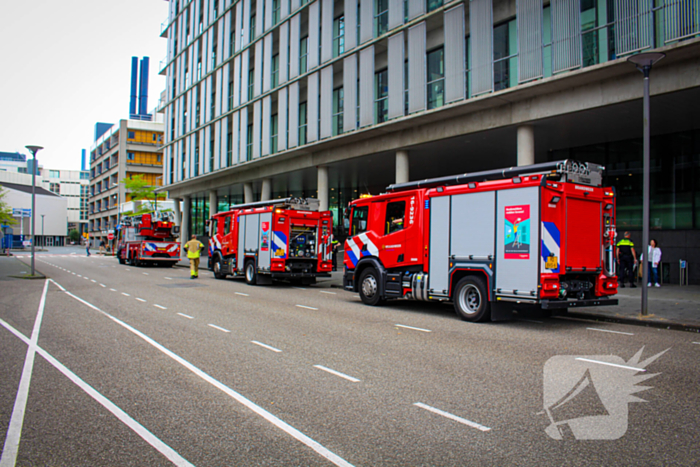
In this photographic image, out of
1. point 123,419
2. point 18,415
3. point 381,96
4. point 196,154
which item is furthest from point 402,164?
point 196,154

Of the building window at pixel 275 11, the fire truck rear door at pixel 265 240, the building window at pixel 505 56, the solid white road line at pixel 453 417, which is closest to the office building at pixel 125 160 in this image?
the building window at pixel 275 11

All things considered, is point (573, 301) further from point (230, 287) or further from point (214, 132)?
point (214, 132)

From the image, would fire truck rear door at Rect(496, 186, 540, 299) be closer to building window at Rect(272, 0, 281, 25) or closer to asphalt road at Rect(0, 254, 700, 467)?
asphalt road at Rect(0, 254, 700, 467)

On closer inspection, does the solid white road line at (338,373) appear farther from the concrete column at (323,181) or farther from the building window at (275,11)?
the building window at (275,11)

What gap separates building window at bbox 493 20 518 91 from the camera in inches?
688

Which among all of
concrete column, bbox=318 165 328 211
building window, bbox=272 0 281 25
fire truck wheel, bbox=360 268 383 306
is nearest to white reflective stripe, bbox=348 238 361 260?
fire truck wheel, bbox=360 268 383 306

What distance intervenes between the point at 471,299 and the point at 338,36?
1846 cm

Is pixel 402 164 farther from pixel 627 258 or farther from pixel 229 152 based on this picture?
pixel 229 152

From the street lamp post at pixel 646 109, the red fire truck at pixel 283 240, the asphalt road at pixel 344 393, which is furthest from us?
the red fire truck at pixel 283 240

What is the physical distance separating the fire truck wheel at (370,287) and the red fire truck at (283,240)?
567 cm

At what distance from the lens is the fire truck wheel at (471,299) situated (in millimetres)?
10359

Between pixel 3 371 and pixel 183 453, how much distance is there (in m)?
3.83

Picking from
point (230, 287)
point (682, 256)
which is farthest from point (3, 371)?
point (682, 256)

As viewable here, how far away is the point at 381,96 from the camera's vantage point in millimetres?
23062
